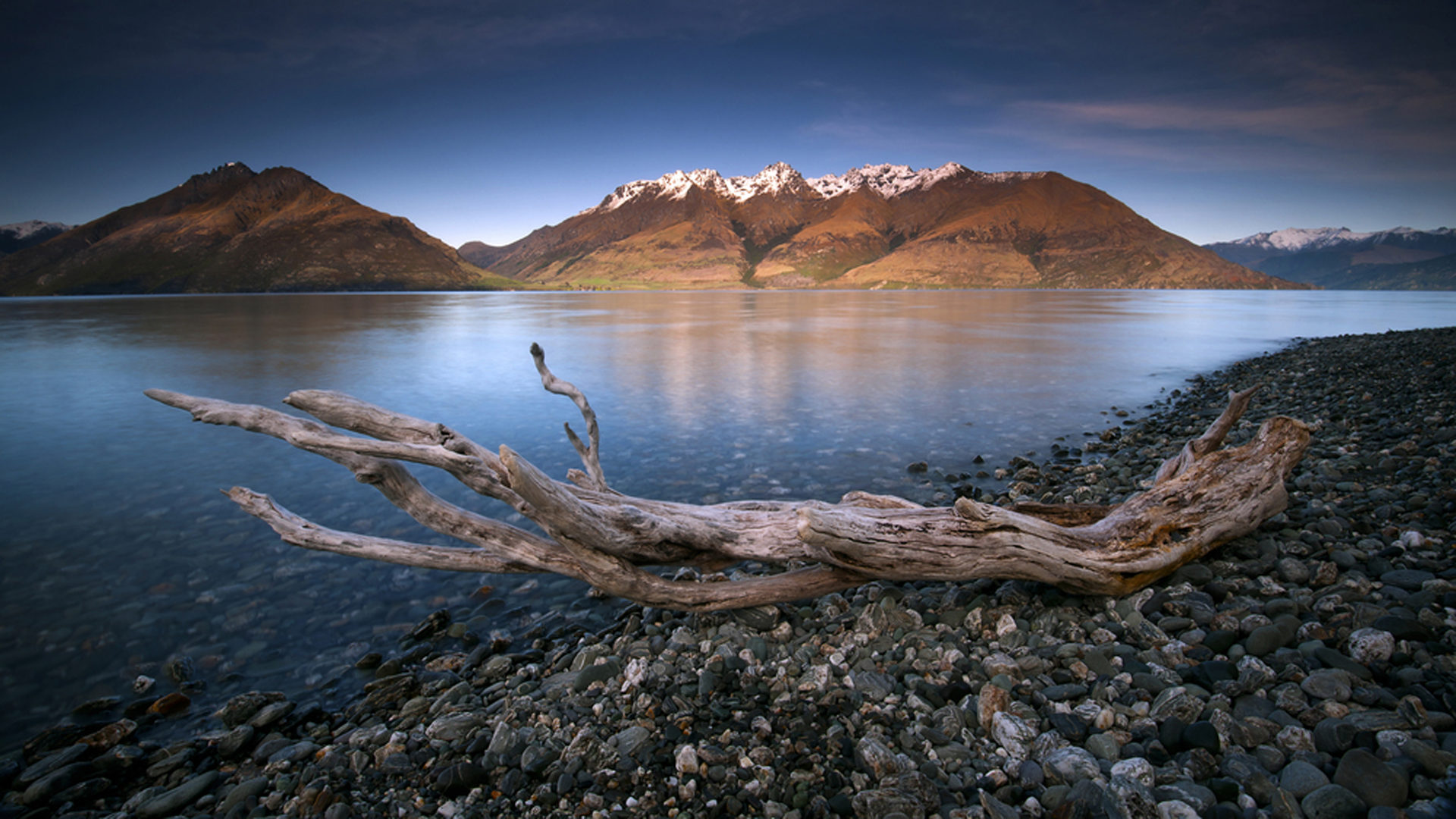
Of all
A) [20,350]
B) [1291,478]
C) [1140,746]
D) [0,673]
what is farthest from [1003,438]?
[20,350]

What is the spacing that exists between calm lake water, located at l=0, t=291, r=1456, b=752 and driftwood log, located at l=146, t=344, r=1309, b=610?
1249 mm

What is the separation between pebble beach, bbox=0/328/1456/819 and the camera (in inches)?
126

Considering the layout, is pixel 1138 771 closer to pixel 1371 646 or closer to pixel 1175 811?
pixel 1175 811

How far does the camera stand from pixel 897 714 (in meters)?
4.02

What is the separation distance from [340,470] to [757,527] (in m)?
9.20

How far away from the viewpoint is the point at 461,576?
279 inches

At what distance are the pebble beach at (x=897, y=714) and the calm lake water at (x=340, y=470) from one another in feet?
1.94

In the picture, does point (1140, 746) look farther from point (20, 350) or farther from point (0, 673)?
point (20, 350)

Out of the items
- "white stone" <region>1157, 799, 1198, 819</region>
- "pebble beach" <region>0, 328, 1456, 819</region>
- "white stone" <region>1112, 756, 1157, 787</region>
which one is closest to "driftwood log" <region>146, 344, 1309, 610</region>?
"pebble beach" <region>0, 328, 1456, 819</region>

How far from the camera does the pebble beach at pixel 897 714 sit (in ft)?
10.5

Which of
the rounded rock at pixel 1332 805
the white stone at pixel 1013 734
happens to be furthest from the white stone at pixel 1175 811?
the white stone at pixel 1013 734

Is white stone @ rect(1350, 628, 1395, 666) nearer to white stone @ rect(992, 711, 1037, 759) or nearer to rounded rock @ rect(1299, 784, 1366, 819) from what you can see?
rounded rock @ rect(1299, 784, 1366, 819)

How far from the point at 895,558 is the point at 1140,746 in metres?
1.90

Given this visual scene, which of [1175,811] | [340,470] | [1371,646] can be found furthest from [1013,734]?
[340,470]
